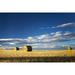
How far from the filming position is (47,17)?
2359 mm

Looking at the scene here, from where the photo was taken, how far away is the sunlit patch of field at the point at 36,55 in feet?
7.63

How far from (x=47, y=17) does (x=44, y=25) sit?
0.35ft

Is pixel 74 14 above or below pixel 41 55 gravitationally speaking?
above

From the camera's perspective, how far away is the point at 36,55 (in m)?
2.35

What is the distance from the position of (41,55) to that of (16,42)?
13.7 inches

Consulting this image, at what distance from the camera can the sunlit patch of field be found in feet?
7.63
